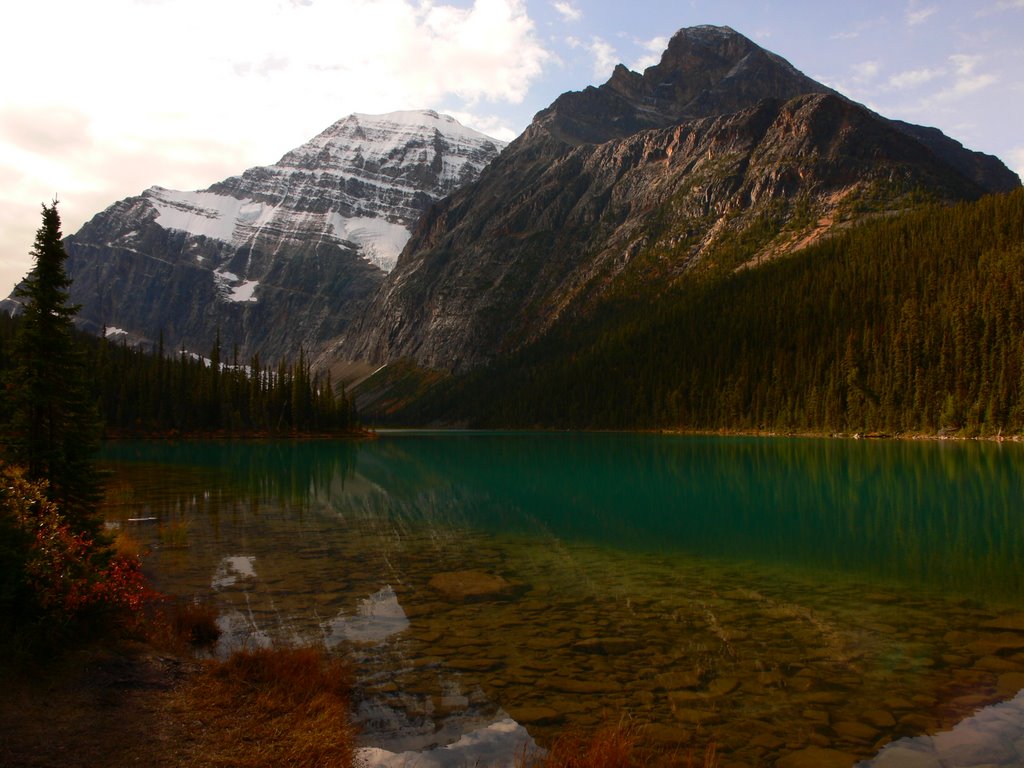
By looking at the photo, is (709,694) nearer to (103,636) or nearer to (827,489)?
(103,636)

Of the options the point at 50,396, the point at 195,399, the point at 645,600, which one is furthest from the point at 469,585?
the point at 195,399

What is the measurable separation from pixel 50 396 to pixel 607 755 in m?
19.6

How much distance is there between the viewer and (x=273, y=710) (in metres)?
10.8

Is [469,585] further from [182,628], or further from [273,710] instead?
[273,710]

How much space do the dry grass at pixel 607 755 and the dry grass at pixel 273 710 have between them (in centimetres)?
296

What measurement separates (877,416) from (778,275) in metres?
59.7

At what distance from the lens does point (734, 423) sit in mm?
144250

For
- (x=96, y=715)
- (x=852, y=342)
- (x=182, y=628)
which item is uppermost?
(x=852, y=342)

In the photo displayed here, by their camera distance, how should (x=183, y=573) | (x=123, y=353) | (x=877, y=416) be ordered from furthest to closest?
(x=123, y=353), (x=877, y=416), (x=183, y=573)

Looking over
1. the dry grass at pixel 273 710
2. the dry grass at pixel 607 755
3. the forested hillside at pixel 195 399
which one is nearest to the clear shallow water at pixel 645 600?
the dry grass at pixel 607 755

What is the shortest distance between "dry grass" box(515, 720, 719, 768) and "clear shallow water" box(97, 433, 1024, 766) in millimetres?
717

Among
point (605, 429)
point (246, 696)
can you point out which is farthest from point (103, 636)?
point (605, 429)

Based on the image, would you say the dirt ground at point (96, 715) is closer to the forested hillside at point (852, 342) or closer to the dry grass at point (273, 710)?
the dry grass at point (273, 710)

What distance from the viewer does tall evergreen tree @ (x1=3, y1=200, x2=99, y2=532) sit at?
19.8 meters
